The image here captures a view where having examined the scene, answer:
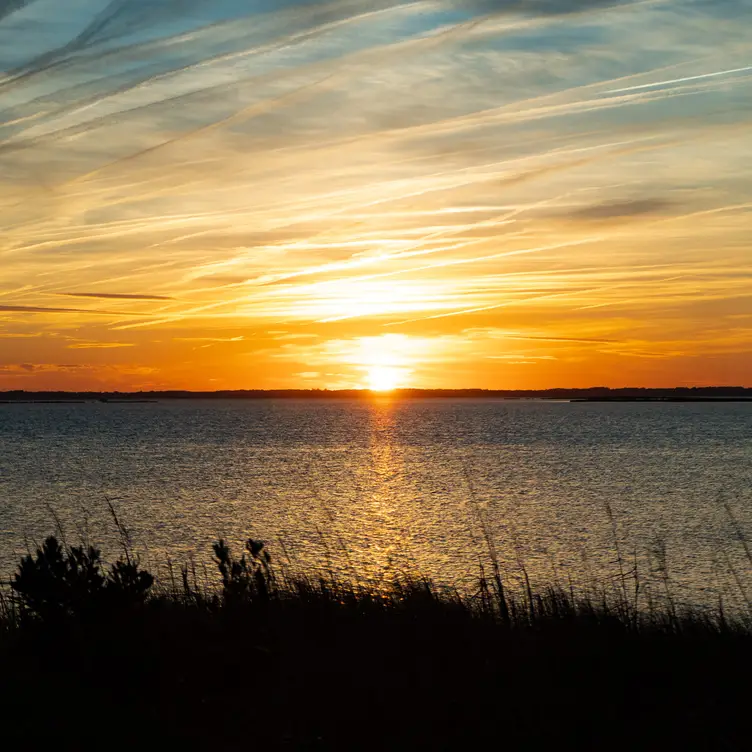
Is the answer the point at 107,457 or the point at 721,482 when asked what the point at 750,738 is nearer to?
the point at 721,482

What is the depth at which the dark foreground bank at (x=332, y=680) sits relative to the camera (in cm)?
696

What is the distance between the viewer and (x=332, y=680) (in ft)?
26.7

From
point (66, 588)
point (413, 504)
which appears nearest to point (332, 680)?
point (66, 588)

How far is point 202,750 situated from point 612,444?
101 meters

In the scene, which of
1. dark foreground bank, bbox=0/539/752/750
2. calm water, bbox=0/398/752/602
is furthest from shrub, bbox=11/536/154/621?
calm water, bbox=0/398/752/602

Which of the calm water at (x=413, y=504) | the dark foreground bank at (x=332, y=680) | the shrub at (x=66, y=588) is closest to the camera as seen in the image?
the dark foreground bank at (x=332, y=680)

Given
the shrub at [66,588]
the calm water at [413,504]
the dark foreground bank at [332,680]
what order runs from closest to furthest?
the dark foreground bank at [332,680] < the shrub at [66,588] < the calm water at [413,504]

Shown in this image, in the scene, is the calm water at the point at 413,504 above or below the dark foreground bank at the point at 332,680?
below

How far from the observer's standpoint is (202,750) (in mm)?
6688

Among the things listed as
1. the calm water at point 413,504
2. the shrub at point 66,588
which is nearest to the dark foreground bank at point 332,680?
the shrub at point 66,588

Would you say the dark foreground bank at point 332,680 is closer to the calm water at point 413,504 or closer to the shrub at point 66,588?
the shrub at point 66,588

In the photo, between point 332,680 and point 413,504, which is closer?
point 332,680

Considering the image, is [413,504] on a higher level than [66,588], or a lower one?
lower

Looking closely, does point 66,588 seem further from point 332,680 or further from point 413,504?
point 413,504
